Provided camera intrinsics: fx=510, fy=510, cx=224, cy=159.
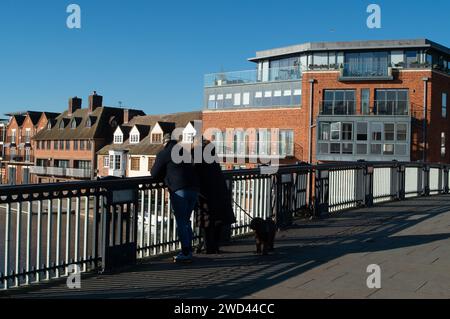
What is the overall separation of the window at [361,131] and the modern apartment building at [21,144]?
5356 cm

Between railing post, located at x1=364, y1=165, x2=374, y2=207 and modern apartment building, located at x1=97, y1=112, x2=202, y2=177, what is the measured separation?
4492 centimetres

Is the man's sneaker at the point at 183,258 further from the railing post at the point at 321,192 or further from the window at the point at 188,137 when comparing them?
the railing post at the point at 321,192

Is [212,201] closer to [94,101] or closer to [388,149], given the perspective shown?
[388,149]

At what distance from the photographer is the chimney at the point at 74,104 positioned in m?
77.2

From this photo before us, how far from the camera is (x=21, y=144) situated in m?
82.1

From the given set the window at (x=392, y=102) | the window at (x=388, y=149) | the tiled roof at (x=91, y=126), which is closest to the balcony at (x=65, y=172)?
the tiled roof at (x=91, y=126)

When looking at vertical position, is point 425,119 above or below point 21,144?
above

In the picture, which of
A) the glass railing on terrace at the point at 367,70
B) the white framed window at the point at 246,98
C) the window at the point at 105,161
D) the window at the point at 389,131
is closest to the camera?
the window at the point at 389,131

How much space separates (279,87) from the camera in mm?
45875

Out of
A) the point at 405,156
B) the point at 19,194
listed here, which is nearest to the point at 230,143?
the point at 405,156

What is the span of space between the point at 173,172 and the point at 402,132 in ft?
122

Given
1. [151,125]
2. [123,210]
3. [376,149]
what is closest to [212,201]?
[123,210]

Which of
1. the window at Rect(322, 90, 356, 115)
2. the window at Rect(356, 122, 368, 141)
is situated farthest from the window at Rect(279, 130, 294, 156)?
the window at Rect(356, 122, 368, 141)

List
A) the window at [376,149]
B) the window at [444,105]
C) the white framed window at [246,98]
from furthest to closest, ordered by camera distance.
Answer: the white framed window at [246,98]
the window at [444,105]
the window at [376,149]
